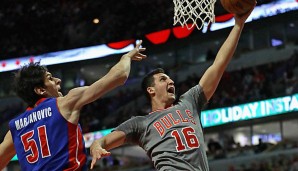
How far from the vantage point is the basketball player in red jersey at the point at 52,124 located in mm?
3303

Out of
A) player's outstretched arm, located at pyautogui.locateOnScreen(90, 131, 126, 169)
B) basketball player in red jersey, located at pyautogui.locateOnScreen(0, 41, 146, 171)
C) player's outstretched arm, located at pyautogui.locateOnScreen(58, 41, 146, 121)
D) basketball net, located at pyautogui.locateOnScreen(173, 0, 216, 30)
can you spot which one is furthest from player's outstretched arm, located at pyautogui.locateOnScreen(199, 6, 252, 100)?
basketball net, located at pyautogui.locateOnScreen(173, 0, 216, 30)

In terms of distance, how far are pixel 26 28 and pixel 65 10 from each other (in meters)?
1.55

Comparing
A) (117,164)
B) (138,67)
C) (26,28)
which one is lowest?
(117,164)

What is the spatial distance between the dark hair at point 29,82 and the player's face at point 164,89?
3.50 ft

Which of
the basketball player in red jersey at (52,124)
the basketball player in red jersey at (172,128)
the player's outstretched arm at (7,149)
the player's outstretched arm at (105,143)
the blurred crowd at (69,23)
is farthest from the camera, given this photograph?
the blurred crowd at (69,23)

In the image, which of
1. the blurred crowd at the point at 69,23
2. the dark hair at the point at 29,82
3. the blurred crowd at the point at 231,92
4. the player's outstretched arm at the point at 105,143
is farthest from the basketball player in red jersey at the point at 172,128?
the blurred crowd at the point at 69,23

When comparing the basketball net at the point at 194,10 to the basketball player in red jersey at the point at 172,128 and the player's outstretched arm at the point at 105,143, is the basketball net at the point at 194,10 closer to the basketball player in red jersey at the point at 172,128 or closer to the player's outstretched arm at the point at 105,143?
the basketball player in red jersey at the point at 172,128

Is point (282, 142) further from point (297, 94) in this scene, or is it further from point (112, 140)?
point (112, 140)

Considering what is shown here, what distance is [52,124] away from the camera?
3.34 meters

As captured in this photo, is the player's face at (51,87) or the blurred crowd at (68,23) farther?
the blurred crowd at (68,23)

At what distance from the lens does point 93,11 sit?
66.3ft

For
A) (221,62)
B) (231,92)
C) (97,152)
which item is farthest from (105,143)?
(231,92)

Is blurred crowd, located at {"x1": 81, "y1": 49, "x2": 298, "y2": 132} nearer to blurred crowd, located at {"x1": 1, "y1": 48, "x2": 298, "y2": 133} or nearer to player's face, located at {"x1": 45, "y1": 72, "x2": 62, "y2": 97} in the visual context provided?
blurred crowd, located at {"x1": 1, "y1": 48, "x2": 298, "y2": 133}

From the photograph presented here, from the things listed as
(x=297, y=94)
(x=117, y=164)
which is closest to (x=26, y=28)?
(x=117, y=164)
